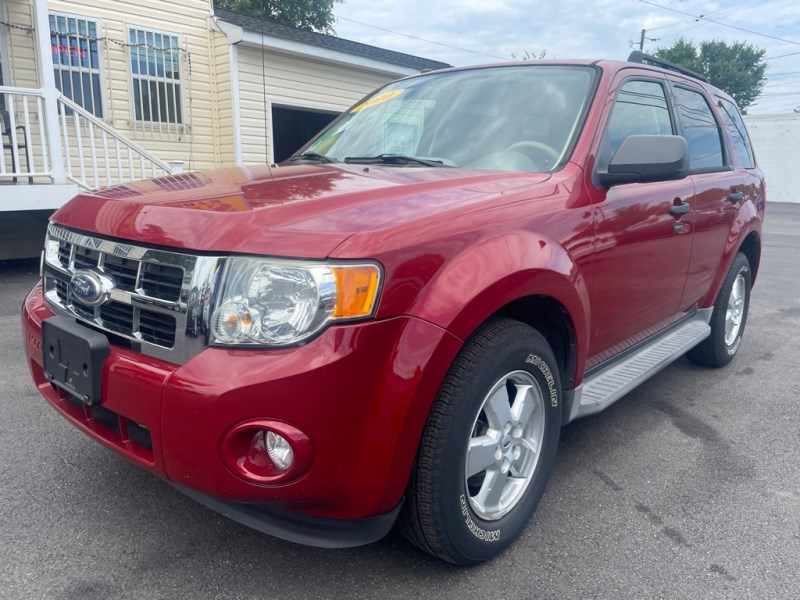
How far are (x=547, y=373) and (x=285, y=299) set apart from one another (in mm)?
1118

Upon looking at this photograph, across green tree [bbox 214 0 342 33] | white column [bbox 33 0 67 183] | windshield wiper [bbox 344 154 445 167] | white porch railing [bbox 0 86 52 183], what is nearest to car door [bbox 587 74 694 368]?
windshield wiper [bbox 344 154 445 167]

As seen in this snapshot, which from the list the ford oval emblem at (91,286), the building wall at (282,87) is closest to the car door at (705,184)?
the ford oval emblem at (91,286)

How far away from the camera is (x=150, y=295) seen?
197 cm

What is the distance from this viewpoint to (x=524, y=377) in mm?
2395

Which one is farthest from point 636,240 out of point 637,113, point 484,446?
point 484,446

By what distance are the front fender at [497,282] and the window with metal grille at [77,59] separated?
30.3 ft

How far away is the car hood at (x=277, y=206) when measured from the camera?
188 centimetres

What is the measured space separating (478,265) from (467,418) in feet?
1.59

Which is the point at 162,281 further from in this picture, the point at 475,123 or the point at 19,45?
the point at 19,45

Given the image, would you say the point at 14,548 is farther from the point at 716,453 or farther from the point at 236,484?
the point at 716,453

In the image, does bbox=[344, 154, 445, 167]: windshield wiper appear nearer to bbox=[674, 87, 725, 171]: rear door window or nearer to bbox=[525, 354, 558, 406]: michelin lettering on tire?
bbox=[525, 354, 558, 406]: michelin lettering on tire

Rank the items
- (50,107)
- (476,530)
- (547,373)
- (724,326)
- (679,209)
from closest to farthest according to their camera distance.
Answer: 1. (476,530)
2. (547,373)
3. (679,209)
4. (724,326)
5. (50,107)

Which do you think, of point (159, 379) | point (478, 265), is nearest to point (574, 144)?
point (478, 265)

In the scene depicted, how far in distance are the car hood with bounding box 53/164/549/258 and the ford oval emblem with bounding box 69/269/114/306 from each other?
0.14 meters
